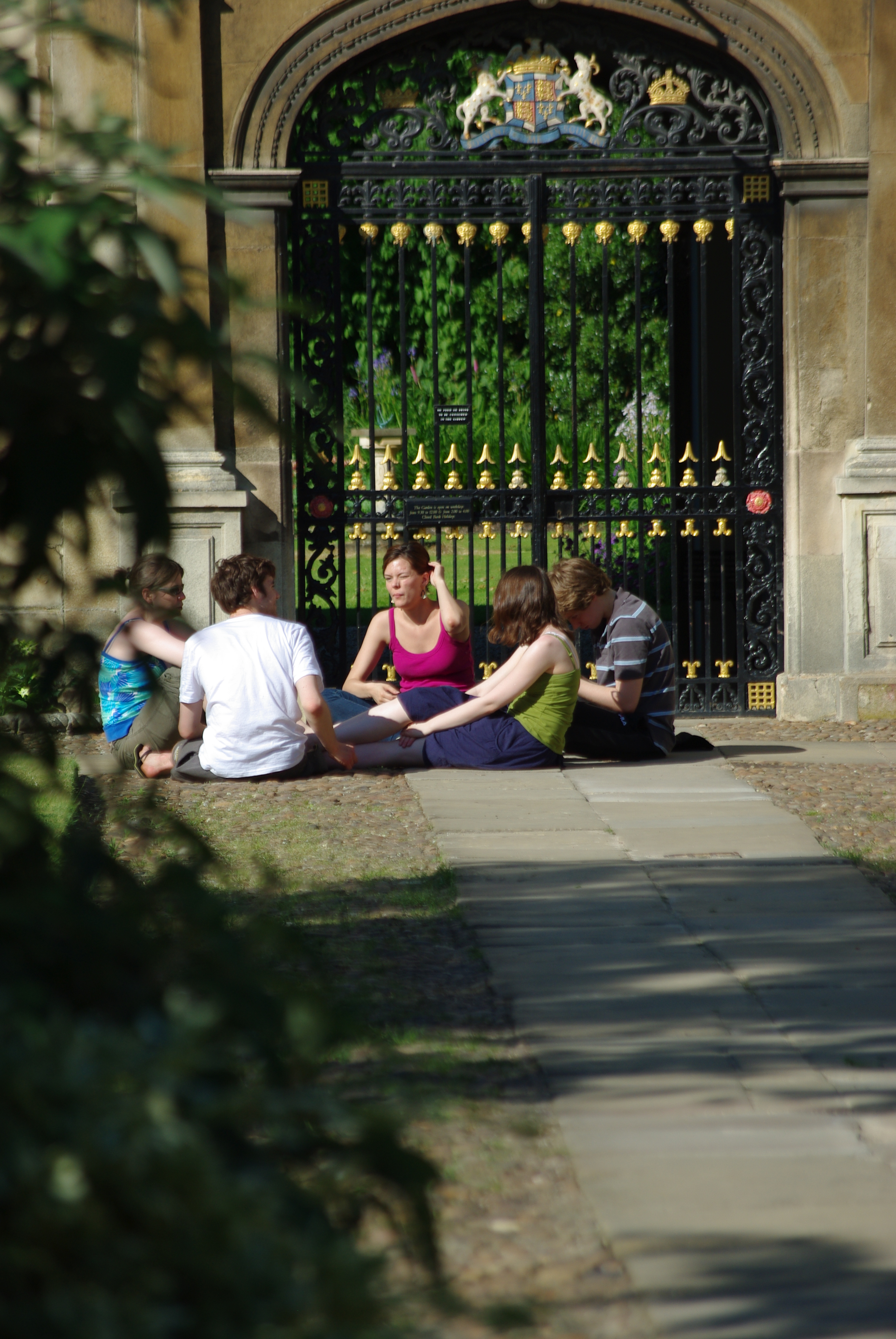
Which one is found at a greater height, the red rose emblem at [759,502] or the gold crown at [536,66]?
the gold crown at [536,66]

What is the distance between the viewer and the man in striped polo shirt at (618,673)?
303 inches

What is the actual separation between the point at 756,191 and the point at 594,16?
1.59 metres

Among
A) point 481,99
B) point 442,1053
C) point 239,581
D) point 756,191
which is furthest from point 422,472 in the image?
point 442,1053

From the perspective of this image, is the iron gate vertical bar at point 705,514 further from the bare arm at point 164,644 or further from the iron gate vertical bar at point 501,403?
the bare arm at point 164,644

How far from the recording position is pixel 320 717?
23.7 ft

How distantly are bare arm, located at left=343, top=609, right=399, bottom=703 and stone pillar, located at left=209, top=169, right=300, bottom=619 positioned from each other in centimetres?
135

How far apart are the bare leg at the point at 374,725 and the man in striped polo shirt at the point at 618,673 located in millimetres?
927

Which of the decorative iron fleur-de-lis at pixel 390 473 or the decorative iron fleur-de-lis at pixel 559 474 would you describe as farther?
the decorative iron fleur-de-lis at pixel 390 473

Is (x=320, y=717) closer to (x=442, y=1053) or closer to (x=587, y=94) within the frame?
(x=442, y=1053)

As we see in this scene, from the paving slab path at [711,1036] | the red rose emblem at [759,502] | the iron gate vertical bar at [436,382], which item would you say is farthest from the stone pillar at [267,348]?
the paving slab path at [711,1036]

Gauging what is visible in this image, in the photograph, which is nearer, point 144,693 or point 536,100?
point 144,693

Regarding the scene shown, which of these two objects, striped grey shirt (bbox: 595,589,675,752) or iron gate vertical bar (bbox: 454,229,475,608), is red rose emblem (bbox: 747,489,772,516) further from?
striped grey shirt (bbox: 595,589,675,752)

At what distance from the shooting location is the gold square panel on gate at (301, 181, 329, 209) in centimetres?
970

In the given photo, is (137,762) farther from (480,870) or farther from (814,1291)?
(814,1291)
